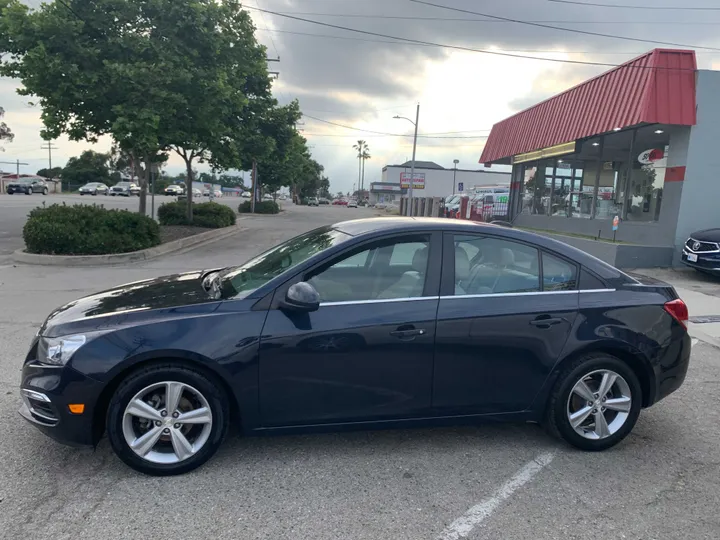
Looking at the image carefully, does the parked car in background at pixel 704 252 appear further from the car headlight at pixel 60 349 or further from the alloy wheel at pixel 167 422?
the car headlight at pixel 60 349

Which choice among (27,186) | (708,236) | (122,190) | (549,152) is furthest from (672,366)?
(122,190)

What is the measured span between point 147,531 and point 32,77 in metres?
13.1

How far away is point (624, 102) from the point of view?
14.6 m

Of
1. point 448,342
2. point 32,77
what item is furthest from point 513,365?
point 32,77

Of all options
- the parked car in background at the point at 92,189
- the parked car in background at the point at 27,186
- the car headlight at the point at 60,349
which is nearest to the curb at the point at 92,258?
the car headlight at the point at 60,349

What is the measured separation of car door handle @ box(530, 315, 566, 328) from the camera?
3617 mm

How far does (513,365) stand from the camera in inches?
142

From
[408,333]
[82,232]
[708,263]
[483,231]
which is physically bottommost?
[82,232]

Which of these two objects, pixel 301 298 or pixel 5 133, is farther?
pixel 5 133

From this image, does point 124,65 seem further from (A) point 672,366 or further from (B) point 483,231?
(A) point 672,366

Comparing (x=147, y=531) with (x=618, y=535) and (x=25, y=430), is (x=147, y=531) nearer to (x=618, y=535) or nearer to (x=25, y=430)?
(x=25, y=430)

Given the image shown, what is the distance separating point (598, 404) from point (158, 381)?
2.97 m

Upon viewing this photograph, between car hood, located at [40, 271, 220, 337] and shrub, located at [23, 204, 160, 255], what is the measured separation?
9.32m

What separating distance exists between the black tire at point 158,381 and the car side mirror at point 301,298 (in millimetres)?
679
